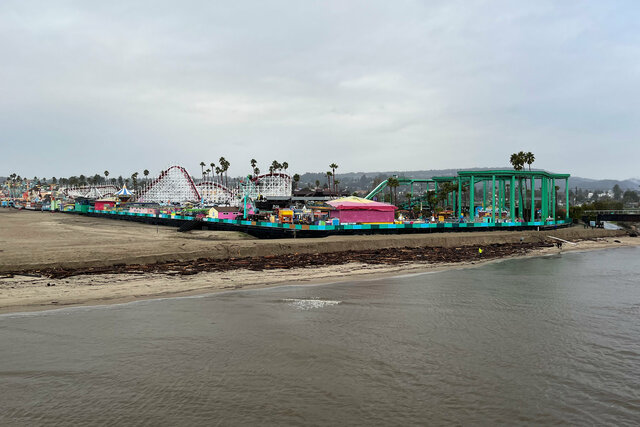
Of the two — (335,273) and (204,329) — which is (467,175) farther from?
(204,329)

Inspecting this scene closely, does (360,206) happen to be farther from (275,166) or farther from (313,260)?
(275,166)

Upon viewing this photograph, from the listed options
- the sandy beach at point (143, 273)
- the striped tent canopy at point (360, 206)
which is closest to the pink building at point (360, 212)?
the striped tent canopy at point (360, 206)

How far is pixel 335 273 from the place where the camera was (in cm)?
2853

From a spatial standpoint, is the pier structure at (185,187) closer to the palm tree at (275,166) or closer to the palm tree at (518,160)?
the palm tree at (275,166)

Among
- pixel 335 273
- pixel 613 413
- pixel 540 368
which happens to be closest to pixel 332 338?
pixel 540 368

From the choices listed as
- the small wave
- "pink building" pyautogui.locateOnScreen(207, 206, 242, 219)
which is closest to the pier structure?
"pink building" pyautogui.locateOnScreen(207, 206, 242, 219)

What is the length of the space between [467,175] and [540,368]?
59.1m

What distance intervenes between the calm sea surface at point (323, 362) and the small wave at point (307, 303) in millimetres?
86

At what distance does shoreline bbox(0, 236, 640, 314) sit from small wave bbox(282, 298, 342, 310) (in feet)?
11.8

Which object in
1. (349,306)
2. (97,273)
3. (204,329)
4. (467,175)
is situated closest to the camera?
(204,329)

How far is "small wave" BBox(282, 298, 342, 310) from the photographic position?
19.1 m

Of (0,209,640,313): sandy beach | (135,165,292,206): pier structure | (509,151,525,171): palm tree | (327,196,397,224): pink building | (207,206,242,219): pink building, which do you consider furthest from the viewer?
(135,165,292,206): pier structure

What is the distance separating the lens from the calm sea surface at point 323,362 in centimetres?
956

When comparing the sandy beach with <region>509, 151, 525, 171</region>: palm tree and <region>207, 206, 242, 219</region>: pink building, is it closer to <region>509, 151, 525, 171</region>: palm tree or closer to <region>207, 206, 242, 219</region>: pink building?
<region>207, 206, 242, 219</region>: pink building
